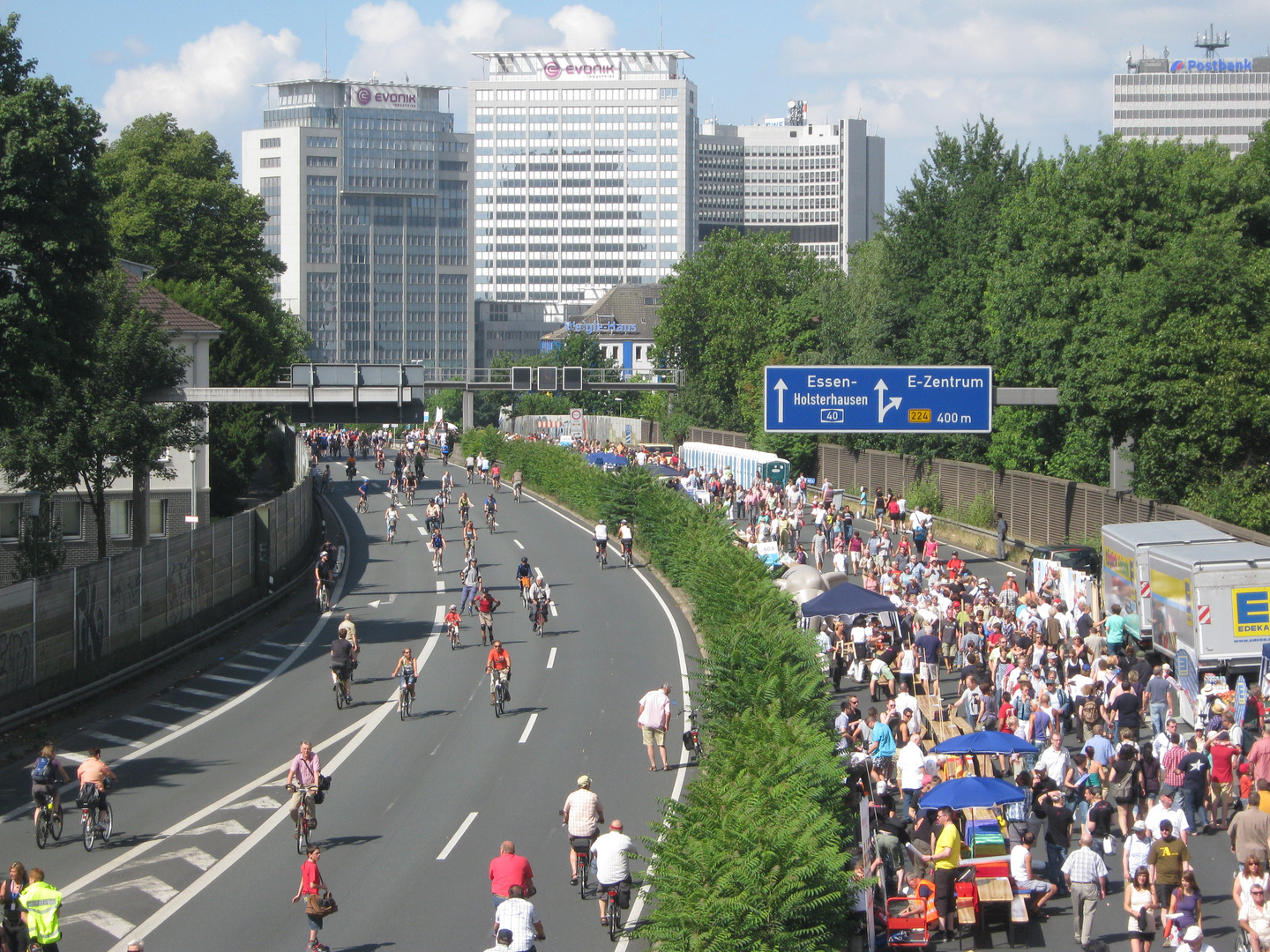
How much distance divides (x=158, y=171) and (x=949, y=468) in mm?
41687

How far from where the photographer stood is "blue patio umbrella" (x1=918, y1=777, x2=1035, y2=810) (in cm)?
1566

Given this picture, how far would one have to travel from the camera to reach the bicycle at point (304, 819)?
59.6ft

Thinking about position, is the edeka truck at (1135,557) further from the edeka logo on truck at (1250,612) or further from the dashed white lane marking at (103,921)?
the dashed white lane marking at (103,921)

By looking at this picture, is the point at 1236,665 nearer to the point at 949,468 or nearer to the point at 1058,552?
the point at 1058,552

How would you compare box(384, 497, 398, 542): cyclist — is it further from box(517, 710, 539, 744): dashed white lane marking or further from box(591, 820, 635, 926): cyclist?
box(591, 820, 635, 926): cyclist

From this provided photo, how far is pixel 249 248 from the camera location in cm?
7144

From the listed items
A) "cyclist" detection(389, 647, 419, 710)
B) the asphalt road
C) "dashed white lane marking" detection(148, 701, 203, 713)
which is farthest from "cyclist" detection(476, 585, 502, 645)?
"dashed white lane marking" detection(148, 701, 203, 713)

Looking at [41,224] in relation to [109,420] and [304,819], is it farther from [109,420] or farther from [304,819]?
[304,819]

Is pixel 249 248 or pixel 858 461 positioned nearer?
pixel 858 461

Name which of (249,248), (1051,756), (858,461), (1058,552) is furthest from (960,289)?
(1051,756)

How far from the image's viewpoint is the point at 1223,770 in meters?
18.6

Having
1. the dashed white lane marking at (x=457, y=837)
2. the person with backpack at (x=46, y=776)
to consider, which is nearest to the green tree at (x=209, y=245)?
the person with backpack at (x=46, y=776)

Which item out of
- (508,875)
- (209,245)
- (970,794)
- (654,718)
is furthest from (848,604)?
(209,245)

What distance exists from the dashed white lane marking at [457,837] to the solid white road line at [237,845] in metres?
2.73
